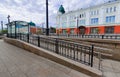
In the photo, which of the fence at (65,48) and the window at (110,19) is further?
the window at (110,19)

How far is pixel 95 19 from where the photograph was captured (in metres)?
34.9

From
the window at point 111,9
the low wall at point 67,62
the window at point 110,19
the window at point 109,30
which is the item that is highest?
the window at point 111,9

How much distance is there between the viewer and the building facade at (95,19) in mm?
29833

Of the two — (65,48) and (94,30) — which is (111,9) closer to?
(94,30)

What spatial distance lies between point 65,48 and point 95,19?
105 ft

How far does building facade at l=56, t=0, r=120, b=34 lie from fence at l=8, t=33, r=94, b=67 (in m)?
26.8

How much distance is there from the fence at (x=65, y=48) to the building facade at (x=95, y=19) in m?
26.8

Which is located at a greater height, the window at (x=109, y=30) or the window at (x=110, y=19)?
the window at (x=110, y=19)

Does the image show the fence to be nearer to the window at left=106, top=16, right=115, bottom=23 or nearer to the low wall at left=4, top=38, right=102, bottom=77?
the low wall at left=4, top=38, right=102, bottom=77

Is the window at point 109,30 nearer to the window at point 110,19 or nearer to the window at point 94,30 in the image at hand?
the window at point 110,19

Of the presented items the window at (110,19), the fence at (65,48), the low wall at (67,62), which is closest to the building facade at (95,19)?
the window at (110,19)

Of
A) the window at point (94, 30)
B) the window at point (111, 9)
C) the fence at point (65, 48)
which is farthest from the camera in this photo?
the window at point (94, 30)

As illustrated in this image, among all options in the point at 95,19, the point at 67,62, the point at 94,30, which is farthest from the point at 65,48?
the point at 95,19

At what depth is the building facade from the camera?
29.8m
